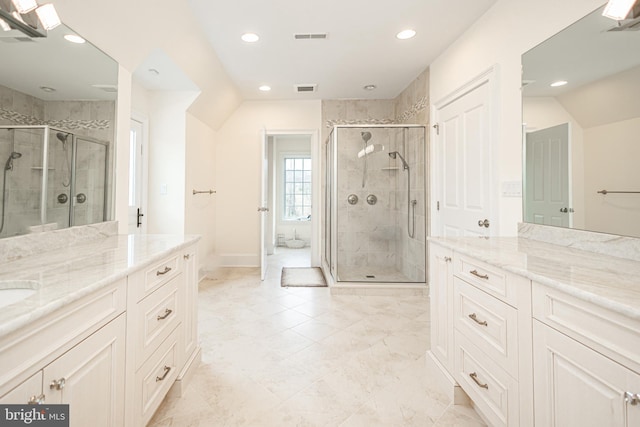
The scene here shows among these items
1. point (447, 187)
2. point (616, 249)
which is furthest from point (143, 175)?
point (616, 249)

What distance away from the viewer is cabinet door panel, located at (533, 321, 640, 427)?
745 mm

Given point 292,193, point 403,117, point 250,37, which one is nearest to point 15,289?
point 250,37

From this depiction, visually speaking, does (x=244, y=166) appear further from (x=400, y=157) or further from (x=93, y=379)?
(x=93, y=379)

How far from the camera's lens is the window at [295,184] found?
6891 millimetres

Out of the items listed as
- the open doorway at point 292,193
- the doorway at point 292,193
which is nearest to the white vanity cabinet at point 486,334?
the doorway at point 292,193

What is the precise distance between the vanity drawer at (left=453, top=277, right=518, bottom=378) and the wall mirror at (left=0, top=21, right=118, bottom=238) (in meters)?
2.03

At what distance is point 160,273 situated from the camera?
1.37 metres

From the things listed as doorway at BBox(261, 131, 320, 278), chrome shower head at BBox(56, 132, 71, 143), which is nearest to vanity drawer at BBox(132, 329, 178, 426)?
chrome shower head at BBox(56, 132, 71, 143)

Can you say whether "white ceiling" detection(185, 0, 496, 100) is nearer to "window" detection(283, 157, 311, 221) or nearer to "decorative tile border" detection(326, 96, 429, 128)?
"decorative tile border" detection(326, 96, 429, 128)

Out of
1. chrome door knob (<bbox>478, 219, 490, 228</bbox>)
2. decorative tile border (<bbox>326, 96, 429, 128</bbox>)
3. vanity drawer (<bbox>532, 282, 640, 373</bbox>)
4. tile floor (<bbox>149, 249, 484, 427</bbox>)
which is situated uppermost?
decorative tile border (<bbox>326, 96, 429, 128</bbox>)

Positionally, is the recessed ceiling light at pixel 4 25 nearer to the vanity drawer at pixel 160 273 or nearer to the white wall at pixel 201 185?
the vanity drawer at pixel 160 273

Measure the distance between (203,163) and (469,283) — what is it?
3.63m

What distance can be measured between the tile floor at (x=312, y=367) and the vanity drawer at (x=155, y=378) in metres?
0.18

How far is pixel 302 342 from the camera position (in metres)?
2.23
